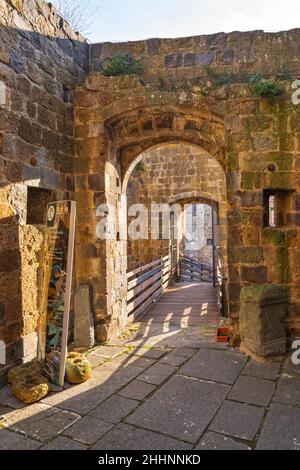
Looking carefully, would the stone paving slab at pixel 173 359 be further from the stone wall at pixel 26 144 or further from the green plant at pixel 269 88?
the green plant at pixel 269 88

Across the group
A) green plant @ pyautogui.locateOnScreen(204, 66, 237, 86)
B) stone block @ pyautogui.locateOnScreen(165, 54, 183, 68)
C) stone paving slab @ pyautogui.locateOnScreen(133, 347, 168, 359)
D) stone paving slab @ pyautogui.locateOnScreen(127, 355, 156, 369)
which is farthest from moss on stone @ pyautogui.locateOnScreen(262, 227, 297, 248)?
stone block @ pyautogui.locateOnScreen(165, 54, 183, 68)

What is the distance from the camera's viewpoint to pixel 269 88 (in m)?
4.07

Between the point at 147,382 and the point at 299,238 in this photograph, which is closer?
the point at 147,382

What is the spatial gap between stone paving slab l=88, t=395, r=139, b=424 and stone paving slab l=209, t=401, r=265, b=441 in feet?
2.33

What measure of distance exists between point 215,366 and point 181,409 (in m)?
0.99

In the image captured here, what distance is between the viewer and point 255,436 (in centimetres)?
239

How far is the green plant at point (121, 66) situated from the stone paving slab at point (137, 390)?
4026mm

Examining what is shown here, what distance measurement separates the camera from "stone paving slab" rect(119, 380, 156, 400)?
119 inches

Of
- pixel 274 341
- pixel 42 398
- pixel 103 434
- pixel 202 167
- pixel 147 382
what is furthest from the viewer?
pixel 202 167

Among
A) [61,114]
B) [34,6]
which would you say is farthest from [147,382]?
[34,6]

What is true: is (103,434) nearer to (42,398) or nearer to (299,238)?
(42,398)

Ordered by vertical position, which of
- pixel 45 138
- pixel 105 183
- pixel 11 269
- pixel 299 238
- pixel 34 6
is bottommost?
pixel 11 269

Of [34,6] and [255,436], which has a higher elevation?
[34,6]
